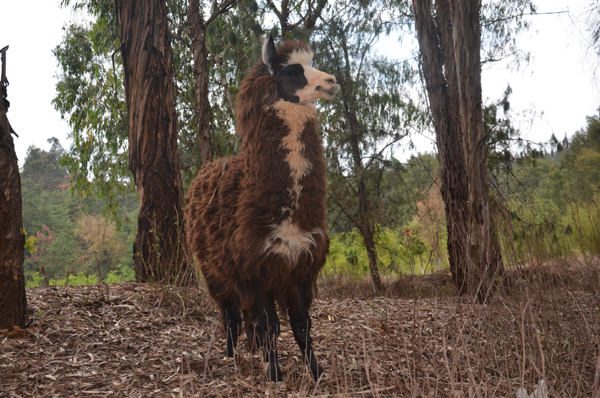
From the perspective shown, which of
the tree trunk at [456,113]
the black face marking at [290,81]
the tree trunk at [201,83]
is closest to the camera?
the black face marking at [290,81]

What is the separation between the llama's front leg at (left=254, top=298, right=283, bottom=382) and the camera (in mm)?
3124

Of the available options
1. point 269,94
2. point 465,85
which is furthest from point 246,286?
point 465,85

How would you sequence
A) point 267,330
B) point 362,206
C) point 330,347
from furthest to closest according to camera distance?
point 362,206 → point 267,330 → point 330,347

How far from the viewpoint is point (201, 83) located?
6.92 metres

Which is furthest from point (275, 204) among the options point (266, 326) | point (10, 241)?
point (10, 241)

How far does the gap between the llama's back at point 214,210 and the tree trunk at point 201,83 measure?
241cm

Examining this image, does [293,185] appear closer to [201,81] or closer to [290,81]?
[290,81]

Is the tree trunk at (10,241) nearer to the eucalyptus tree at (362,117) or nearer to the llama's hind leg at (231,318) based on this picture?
the llama's hind leg at (231,318)

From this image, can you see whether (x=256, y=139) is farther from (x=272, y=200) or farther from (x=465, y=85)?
(x=465, y=85)

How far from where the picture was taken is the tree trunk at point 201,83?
6.68 metres

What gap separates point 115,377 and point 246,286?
1.14 m

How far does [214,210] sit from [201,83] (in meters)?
3.86

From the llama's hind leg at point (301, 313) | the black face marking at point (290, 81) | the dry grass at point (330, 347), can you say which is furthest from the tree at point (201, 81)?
the llama's hind leg at point (301, 313)

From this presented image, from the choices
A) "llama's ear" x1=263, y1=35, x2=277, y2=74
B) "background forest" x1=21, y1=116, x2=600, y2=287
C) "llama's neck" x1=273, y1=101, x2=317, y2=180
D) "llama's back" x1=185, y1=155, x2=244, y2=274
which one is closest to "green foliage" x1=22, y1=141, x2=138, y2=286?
"background forest" x1=21, y1=116, x2=600, y2=287
